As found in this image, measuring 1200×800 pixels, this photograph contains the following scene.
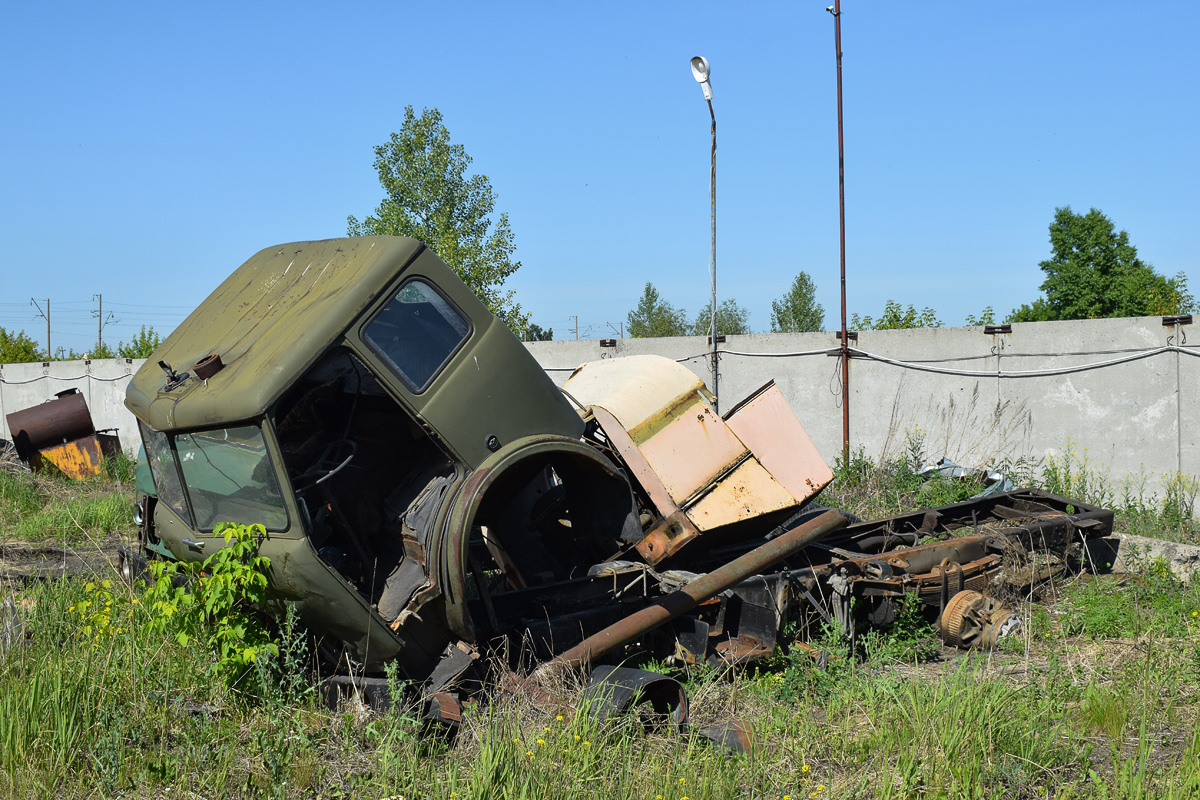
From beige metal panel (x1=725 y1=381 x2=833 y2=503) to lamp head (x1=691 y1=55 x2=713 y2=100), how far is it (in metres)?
7.48

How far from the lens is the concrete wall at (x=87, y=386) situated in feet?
59.1

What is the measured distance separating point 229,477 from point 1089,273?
5122 centimetres

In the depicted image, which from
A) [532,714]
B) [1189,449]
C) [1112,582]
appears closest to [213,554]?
[532,714]

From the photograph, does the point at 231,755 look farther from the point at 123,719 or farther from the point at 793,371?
the point at 793,371

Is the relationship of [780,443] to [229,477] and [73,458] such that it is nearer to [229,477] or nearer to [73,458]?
[229,477]

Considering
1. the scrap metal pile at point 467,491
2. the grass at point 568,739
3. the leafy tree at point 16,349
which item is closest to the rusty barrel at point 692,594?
the scrap metal pile at point 467,491

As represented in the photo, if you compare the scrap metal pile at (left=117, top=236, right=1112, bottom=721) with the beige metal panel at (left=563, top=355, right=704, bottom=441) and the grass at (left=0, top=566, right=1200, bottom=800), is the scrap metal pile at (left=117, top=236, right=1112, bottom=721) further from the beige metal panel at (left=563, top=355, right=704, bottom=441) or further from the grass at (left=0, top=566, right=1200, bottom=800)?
the grass at (left=0, top=566, right=1200, bottom=800)

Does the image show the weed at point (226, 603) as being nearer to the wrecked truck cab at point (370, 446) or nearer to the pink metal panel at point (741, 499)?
the wrecked truck cab at point (370, 446)

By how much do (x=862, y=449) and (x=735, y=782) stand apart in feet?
27.0

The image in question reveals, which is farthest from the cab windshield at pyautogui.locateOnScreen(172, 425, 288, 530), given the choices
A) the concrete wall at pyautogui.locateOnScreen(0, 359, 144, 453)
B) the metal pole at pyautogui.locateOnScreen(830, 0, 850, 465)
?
the concrete wall at pyautogui.locateOnScreen(0, 359, 144, 453)

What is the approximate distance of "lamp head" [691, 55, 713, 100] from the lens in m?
12.1

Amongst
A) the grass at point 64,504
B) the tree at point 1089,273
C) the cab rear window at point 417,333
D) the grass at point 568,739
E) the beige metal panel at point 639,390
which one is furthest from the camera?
the tree at point 1089,273

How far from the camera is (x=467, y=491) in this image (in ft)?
13.9

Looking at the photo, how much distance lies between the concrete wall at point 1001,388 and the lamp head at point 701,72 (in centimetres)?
349
